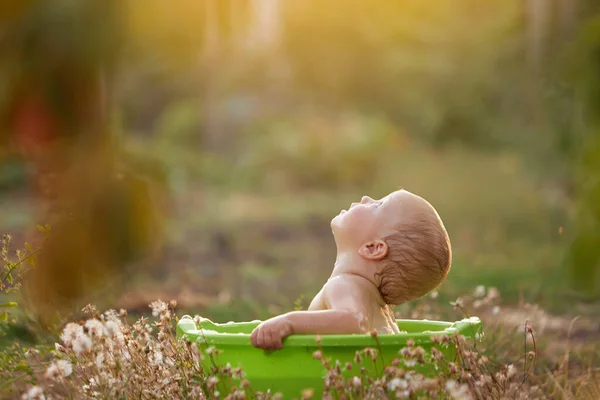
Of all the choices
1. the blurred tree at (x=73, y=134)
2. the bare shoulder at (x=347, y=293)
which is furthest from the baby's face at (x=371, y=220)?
the blurred tree at (x=73, y=134)

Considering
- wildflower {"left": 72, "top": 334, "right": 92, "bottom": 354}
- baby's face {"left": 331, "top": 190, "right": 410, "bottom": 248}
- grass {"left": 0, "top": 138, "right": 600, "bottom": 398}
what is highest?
baby's face {"left": 331, "top": 190, "right": 410, "bottom": 248}

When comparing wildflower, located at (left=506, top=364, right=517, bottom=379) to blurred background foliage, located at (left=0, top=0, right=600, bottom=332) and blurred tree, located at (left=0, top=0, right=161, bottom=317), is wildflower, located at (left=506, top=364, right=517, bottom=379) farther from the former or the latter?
blurred tree, located at (left=0, top=0, right=161, bottom=317)

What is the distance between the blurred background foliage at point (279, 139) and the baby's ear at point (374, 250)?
2.34 meters

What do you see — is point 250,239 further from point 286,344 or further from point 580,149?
point 286,344

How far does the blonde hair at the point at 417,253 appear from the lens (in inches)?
111

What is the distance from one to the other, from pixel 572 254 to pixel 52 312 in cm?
417

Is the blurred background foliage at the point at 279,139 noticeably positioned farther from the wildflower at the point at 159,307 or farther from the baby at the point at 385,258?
the baby at the point at 385,258

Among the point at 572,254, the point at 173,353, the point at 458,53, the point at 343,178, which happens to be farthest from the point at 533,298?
the point at 458,53

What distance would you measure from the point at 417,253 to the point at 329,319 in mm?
376

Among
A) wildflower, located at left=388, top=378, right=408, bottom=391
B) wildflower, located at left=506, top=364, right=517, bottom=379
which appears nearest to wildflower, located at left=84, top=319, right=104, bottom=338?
wildflower, located at left=388, top=378, right=408, bottom=391

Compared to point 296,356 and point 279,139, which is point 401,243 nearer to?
point 296,356

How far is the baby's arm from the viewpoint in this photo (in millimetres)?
2547

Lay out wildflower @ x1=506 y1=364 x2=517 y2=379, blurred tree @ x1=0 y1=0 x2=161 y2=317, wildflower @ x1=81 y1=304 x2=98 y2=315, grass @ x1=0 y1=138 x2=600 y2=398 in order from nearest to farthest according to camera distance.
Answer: wildflower @ x1=506 y1=364 x2=517 y2=379 < wildflower @ x1=81 y1=304 x2=98 y2=315 < grass @ x1=0 y1=138 x2=600 y2=398 < blurred tree @ x1=0 y1=0 x2=161 y2=317

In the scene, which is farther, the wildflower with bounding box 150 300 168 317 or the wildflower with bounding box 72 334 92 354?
the wildflower with bounding box 150 300 168 317
